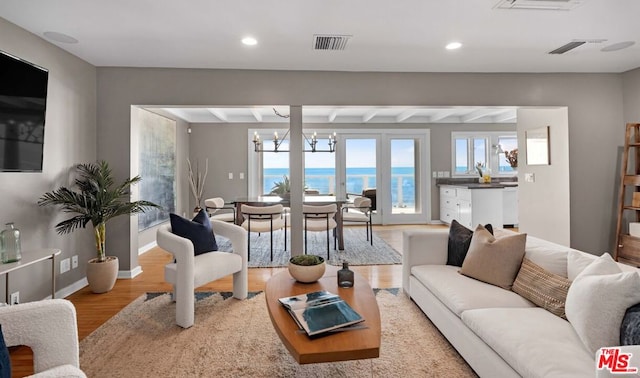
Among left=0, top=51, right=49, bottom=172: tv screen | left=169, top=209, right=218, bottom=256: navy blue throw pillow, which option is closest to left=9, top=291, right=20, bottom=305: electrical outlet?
left=0, top=51, right=49, bottom=172: tv screen

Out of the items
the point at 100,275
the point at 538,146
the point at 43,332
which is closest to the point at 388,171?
the point at 538,146

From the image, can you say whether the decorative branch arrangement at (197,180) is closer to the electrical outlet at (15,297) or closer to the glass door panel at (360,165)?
the glass door panel at (360,165)

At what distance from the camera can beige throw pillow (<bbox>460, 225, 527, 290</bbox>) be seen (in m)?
2.18

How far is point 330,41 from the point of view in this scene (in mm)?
3072

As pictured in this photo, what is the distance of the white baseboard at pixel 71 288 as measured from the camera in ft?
10.3

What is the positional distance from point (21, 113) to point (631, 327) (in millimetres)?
3812

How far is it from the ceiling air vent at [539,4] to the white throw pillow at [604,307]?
6.46 ft

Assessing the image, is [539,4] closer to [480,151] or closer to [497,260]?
[497,260]

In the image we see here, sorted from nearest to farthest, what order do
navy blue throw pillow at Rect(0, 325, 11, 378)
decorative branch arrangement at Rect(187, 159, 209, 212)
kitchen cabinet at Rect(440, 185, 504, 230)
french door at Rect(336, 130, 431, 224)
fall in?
navy blue throw pillow at Rect(0, 325, 11, 378)
kitchen cabinet at Rect(440, 185, 504, 230)
decorative branch arrangement at Rect(187, 159, 209, 212)
french door at Rect(336, 130, 431, 224)

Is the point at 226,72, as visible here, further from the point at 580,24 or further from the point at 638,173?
the point at 638,173

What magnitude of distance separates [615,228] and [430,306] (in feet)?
10.8

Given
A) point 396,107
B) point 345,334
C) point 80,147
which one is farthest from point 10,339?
point 396,107

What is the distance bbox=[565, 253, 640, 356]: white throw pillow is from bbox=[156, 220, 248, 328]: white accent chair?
7.57ft

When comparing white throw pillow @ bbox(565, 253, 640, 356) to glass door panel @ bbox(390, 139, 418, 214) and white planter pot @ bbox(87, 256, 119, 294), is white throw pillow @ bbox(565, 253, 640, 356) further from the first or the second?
glass door panel @ bbox(390, 139, 418, 214)
